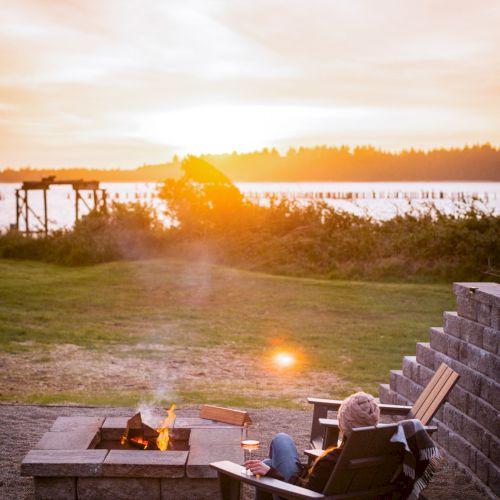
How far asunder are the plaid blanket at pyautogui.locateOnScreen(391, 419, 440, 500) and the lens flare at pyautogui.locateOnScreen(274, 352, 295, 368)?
6.24 metres

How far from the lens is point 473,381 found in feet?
17.7

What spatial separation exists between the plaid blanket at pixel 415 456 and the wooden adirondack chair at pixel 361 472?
5 centimetres

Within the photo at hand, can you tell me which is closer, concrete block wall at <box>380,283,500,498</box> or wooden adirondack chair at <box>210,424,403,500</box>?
wooden adirondack chair at <box>210,424,403,500</box>

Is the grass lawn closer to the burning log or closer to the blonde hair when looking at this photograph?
the burning log

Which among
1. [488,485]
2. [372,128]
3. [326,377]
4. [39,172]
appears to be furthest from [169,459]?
[39,172]

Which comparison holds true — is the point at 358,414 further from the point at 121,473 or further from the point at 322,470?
the point at 121,473

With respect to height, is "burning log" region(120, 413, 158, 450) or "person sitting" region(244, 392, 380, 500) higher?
"person sitting" region(244, 392, 380, 500)

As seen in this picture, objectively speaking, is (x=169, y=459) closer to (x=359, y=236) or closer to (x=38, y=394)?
(x=38, y=394)

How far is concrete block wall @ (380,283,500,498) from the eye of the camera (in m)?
5.06

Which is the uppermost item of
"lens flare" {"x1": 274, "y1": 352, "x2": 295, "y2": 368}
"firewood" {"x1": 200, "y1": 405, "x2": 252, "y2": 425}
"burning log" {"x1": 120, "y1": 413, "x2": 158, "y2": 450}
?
"burning log" {"x1": 120, "y1": 413, "x2": 158, "y2": 450}

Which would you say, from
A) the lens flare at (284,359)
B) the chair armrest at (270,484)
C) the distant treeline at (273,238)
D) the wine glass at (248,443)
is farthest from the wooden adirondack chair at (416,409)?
the distant treeline at (273,238)

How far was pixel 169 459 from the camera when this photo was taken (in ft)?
15.7

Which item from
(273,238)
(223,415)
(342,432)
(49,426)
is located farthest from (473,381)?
(273,238)

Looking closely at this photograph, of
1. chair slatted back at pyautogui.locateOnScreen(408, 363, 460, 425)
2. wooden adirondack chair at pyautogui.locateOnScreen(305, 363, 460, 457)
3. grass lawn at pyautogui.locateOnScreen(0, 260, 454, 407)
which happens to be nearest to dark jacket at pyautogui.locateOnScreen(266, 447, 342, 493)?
wooden adirondack chair at pyautogui.locateOnScreen(305, 363, 460, 457)
